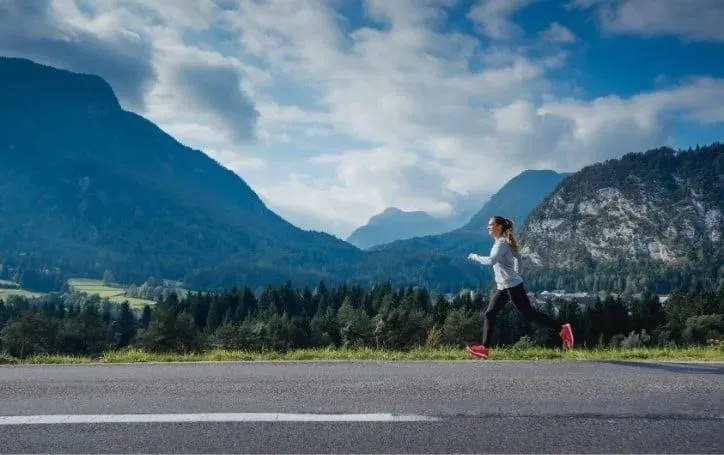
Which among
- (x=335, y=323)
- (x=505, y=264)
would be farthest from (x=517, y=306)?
(x=335, y=323)

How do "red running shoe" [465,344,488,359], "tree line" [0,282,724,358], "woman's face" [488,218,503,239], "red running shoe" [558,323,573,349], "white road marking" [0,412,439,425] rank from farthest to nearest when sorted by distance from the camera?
"tree line" [0,282,724,358]
"woman's face" [488,218,503,239]
"red running shoe" [465,344,488,359]
"red running shoe" [558,323,573,349]
"white road marking" [0,412,439,425]

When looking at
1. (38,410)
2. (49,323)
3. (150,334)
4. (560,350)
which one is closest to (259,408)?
(38,410)

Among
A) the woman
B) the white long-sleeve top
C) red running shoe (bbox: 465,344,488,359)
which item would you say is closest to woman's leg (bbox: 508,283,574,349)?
the woman

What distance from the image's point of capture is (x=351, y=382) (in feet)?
28.5

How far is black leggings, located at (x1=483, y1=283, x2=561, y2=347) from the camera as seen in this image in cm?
1120

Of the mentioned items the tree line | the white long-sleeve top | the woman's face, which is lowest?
the tree line

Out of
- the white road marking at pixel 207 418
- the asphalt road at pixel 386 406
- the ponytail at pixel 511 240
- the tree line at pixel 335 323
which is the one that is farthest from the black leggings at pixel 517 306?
the tree line at pixel 335 323

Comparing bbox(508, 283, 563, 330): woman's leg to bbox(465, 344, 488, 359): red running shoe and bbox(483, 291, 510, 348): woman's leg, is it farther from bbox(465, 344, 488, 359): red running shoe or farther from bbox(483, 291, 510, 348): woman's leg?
bbox(465, 344, 488, 359): red running shoe

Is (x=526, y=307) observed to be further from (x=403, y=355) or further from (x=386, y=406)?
(x=386, y=406)

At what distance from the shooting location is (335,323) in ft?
297

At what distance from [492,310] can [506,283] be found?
639mm

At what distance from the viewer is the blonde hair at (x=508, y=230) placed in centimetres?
1134

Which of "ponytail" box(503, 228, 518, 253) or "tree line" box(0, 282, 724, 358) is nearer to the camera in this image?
"ponytail" box(503, 228, 518, 253)

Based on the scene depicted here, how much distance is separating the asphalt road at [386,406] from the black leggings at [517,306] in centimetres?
109
